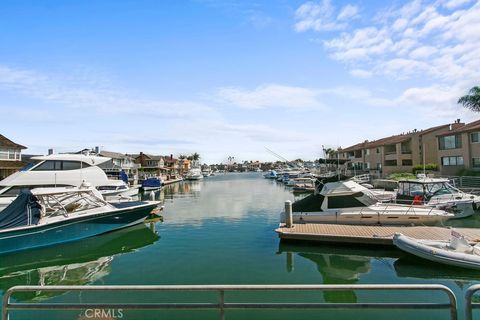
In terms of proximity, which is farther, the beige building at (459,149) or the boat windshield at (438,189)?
the beige building at (459,149)

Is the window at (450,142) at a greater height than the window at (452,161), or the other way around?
the window at (450,142)

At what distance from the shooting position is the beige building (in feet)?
117

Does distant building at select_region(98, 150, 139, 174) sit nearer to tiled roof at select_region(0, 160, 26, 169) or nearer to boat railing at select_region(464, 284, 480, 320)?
tiled roof at select_region(0, 160, 26, 169)

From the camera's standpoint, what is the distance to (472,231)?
616 inches

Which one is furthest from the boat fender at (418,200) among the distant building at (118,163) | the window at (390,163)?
the distant building at (118,163)

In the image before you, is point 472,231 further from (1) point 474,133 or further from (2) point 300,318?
(1) point 474,133

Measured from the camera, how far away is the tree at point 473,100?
4422cm

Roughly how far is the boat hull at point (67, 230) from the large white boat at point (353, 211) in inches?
403

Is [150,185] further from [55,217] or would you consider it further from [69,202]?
→ [55,217]

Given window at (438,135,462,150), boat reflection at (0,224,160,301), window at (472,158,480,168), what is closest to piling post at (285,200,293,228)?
boat reflection at (0,224,160,301)

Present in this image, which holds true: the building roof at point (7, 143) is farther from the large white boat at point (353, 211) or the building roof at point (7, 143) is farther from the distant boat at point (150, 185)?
the large white boat at point (353, 211)

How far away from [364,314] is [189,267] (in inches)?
277

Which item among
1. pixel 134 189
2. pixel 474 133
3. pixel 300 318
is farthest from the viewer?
pixel 134 189

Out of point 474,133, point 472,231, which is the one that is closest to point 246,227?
point 472,231
